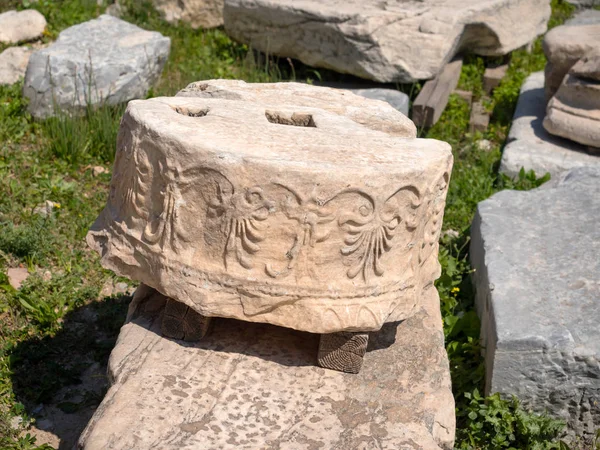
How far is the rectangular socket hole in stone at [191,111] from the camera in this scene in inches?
130

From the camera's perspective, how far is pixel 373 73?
20.5 ft

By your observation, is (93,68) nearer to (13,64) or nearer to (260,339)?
(13,64)

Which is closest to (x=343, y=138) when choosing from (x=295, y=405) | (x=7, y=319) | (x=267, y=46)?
(x=295, y=405)

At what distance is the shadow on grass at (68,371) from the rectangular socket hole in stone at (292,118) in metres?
1.51

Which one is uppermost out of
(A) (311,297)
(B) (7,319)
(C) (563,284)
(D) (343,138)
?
(D) (343,138)

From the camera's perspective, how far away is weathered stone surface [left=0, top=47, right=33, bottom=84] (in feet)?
20.0

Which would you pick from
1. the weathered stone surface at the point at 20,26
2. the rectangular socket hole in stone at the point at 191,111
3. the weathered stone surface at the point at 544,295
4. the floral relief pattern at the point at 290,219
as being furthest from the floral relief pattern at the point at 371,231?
the weathered stone surface at the point at 20,26

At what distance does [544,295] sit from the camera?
3.91 m

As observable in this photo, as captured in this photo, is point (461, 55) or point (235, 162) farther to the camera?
point (461, 55)

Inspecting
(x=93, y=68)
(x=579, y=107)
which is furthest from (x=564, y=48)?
(x=93, y=68)

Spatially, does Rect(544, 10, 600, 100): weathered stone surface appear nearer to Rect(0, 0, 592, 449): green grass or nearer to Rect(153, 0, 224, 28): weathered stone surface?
Rect(0, 0, 592, 449): green grass

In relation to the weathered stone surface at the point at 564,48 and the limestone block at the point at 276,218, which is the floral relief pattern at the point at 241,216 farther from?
the weathered stone surface at the point at 564,48

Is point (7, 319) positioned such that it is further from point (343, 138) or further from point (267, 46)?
point (267, 46)

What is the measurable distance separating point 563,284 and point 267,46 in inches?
139
